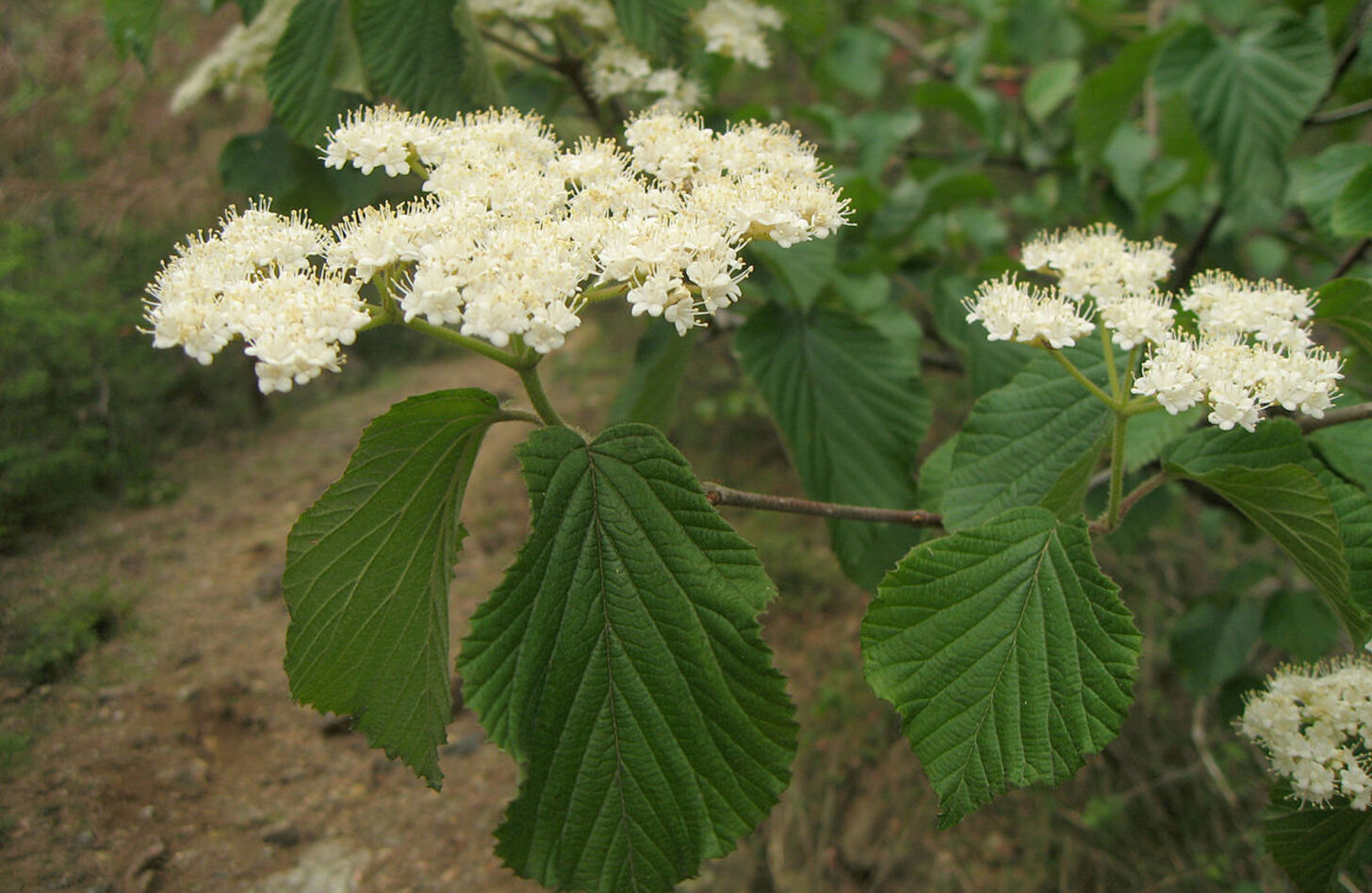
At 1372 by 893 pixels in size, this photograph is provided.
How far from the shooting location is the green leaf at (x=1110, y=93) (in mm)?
1767

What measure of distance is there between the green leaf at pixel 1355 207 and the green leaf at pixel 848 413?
633 mm

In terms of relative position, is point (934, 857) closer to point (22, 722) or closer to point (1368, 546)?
point (1368, 546)

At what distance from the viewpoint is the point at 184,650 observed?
138 cm

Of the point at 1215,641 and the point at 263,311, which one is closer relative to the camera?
the point at 263,311

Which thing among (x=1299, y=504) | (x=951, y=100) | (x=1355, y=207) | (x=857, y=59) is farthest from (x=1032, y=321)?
(x=857, y=59)

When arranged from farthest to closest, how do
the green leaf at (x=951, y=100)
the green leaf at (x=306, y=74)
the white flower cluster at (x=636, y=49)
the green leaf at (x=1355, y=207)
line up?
1. the green leaf at (x=951, y=100)
2. the white flower cluster at (x=636, y=49)
3. the green leaf at (x=306, y=74)
4. the green leaf at (x=1355, y=207)

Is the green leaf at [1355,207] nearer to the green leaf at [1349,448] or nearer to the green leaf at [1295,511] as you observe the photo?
the green leaf at [1349,448]

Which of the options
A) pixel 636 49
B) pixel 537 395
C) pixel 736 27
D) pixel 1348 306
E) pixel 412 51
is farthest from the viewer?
pixel 736 27

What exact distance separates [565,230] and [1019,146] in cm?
208

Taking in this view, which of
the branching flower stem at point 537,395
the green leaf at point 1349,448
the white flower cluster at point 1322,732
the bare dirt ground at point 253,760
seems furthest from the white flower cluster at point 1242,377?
the bare dirt ground at point 253,760

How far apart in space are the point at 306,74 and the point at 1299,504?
145cm

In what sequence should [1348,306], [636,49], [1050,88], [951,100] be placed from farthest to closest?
1. [1050,88]
2. [951,100]
3. [636,49]
4. [1348,306]

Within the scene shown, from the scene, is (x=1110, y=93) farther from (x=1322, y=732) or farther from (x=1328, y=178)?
(x=1322, y=732)

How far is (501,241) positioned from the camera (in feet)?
2.77
